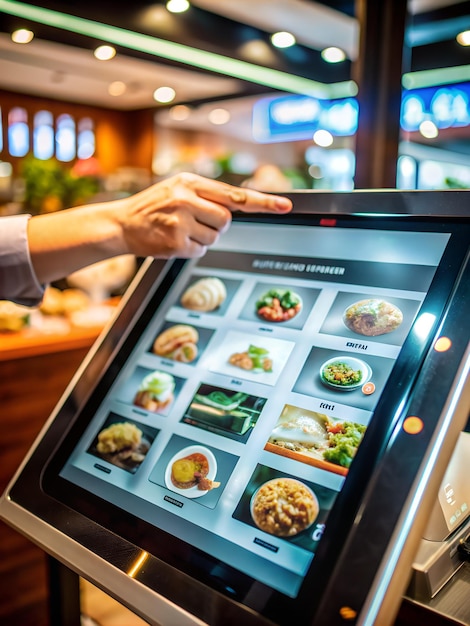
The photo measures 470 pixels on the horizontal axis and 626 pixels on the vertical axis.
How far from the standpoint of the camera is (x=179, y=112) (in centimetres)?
759

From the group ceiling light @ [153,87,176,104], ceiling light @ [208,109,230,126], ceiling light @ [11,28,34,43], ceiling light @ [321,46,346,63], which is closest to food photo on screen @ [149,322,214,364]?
ceiling light @ [11,28,34,43]

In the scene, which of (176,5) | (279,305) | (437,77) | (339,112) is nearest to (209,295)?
(279,305)

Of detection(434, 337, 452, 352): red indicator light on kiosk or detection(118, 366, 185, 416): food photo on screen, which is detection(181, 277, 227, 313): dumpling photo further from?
detection(434, 337, 452, 352): red indicator light on kiosk

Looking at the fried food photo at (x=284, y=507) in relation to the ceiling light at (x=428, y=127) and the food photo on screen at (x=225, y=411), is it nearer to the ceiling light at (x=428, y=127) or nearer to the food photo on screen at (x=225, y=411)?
the food photo on screen at (x=225, y=411)

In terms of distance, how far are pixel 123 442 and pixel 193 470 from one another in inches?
5.0

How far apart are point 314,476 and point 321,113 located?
5202 mm

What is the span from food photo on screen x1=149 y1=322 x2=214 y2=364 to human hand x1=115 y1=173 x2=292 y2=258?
10cm

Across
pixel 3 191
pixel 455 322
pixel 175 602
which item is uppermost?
pixel 3 191

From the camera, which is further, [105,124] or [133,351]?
[105,124]

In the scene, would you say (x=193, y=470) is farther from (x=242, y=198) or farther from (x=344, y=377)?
(x=242, y=198)

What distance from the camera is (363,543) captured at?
469 millimetres

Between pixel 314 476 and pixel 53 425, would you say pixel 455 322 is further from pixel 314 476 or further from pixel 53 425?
pixel 53 425

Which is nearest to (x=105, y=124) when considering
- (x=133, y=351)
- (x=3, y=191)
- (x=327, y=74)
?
(x=3, y=191)

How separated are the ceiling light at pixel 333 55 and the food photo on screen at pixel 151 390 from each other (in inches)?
142
